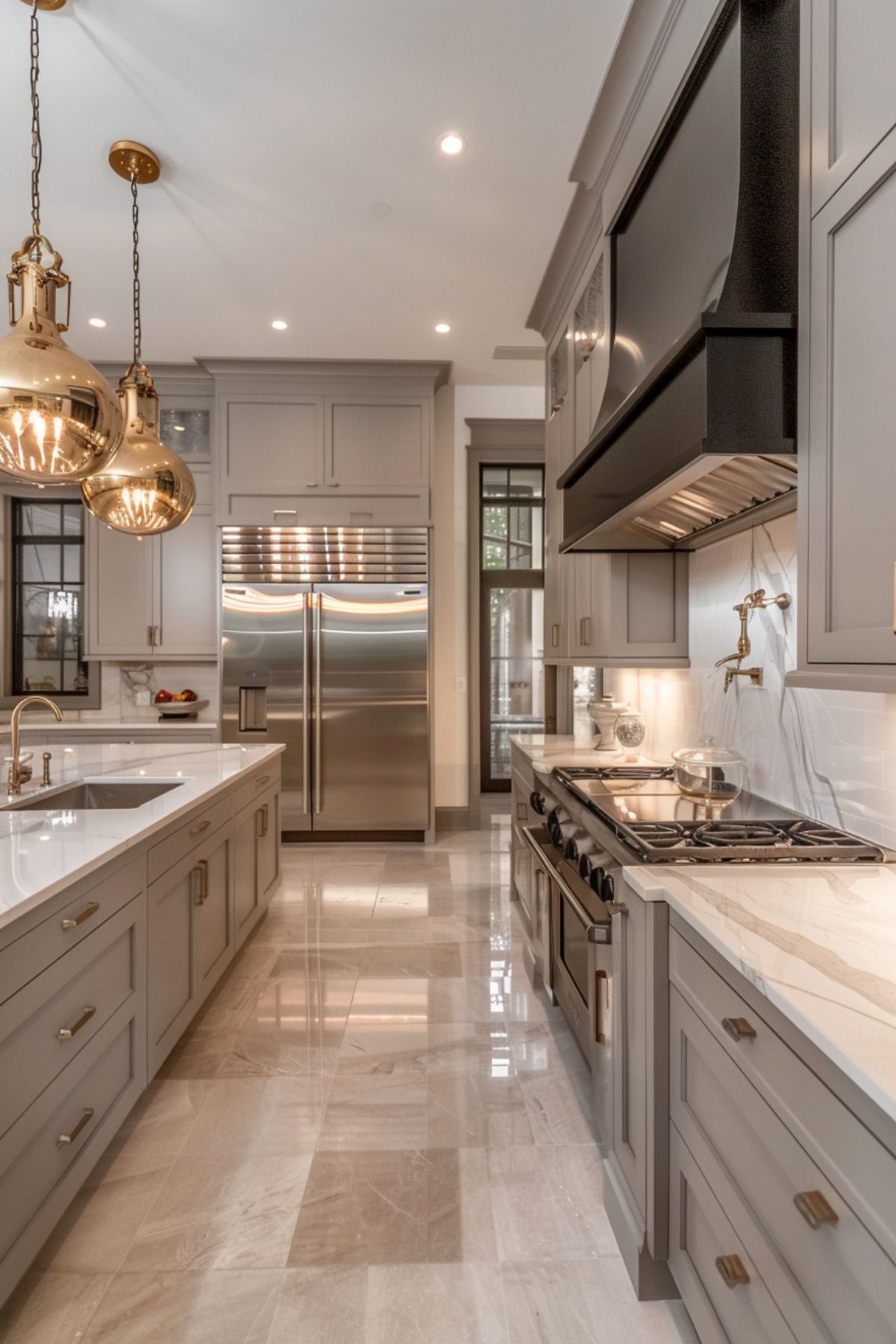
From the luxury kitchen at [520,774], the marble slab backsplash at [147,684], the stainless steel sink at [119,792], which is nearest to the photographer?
the luxury kitchen at [520,774]

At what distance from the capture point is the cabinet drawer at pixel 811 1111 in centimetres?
77

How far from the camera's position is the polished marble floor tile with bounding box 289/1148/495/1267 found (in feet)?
5.19

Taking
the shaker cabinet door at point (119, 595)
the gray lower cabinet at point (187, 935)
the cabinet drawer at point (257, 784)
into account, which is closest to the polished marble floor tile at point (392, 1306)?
the gray lower cabinet at point (187, 935)

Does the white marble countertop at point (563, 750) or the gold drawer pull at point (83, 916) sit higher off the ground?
the white marble countertop at point (563, 750)

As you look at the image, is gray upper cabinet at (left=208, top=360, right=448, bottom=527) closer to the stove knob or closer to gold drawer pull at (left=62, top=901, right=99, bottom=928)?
the stove knob

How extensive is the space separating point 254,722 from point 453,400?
9.14 feet

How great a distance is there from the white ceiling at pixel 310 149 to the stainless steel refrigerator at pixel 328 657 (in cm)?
139

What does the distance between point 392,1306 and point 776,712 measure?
5.66ft

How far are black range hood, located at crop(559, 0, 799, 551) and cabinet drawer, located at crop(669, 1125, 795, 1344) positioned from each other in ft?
4.38

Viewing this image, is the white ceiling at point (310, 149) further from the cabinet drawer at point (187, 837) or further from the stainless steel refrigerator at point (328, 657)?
the cabinet drawer at point (187, 837)

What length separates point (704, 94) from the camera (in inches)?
71.5

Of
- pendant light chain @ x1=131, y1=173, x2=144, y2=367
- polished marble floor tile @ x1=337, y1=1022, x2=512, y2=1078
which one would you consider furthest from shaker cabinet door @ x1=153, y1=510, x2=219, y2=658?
polished marble floor tile @ x1=337, y1=1022, x2=512, y2=1078

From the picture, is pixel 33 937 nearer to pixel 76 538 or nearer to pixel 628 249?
pixel 628 249

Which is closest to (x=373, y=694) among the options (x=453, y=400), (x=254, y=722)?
(x=254, y=722)
